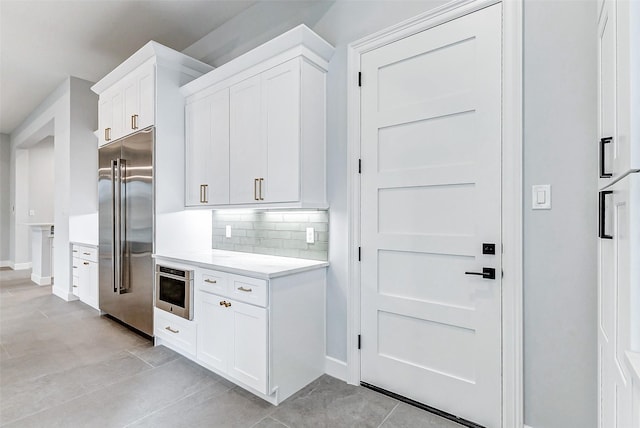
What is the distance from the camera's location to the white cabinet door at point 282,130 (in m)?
2.37

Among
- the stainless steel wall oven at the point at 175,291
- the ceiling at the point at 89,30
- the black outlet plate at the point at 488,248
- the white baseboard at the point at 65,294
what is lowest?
the white baseboard at the point at 65,294

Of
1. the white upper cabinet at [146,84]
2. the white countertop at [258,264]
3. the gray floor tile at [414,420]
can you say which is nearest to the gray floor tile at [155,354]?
the white countertop at [258,264]

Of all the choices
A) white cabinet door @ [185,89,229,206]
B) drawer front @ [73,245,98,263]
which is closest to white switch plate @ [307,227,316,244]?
white cabinet door @ [185,89,229,206]

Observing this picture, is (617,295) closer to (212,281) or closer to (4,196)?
(212,281)

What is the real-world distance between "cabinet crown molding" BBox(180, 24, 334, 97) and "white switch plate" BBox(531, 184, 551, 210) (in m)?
1.71

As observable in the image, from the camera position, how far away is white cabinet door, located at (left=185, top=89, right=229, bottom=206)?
9.48 feet

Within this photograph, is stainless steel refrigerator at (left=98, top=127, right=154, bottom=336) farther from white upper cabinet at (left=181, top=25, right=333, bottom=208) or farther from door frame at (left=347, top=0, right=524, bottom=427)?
door frame at (left=347, top=0, right=524, bottom=427)

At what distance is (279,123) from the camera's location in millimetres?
2461

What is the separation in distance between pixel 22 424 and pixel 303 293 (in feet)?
5.98

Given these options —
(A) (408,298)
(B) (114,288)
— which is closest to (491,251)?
(A) (408,298)

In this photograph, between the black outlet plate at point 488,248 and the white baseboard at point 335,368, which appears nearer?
the black outlet plate at point 488,248

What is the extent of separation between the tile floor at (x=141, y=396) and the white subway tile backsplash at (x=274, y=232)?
1030mm

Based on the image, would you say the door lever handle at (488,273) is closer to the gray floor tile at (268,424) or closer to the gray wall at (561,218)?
the gray wall at (561,218)

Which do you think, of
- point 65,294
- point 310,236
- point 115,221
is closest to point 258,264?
point 310,236
